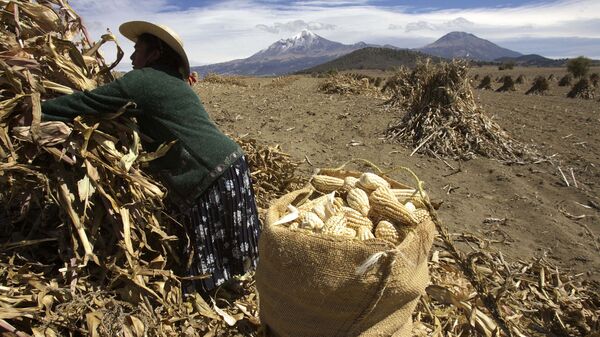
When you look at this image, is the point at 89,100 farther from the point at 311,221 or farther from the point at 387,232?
the point at 387,232

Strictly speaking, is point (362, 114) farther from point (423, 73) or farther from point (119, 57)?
point (119, 57)

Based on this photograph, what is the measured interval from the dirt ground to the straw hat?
277cm

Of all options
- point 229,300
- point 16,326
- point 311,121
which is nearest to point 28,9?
point 16,326

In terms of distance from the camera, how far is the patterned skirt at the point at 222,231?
2.61 metres

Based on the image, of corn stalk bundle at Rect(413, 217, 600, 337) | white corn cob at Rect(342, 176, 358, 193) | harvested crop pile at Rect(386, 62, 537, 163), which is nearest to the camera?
white corn cob at Rect(342, 176, 358, 193)

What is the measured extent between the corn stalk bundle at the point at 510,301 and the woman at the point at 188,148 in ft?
3.94

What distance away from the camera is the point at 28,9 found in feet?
8.28

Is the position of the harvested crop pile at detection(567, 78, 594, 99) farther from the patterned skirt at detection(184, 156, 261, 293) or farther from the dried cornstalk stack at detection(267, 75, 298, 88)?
the patterned skirt at detection(184, 156, 261, 293)

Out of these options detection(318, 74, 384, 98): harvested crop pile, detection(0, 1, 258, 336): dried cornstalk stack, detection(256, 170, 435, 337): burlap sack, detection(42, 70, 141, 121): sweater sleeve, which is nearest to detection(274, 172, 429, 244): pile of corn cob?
detection(256, 170, 435, 337): burlap sack

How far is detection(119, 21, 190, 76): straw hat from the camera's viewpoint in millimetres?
2406

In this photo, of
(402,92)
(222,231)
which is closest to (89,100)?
(222,231)

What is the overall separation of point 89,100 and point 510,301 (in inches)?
113

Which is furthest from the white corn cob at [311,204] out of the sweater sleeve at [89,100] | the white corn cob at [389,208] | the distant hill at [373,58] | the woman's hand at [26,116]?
the distant hill at [373,58]

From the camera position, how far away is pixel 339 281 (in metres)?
1.83
